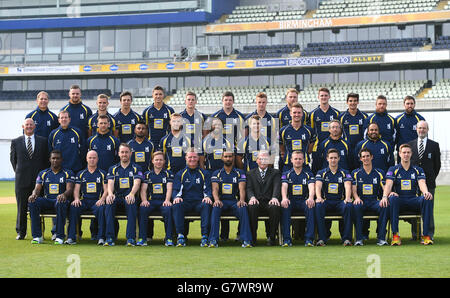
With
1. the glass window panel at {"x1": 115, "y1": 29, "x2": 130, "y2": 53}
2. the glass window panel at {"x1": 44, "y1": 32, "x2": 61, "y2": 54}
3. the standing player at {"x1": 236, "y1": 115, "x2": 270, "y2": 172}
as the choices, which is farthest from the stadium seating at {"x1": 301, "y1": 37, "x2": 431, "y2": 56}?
the standing player at {"x1": 236, "y1": 115, "x2": 270, "y2": 172}

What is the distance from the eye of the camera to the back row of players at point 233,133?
11000 mm

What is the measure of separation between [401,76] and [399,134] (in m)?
30.7

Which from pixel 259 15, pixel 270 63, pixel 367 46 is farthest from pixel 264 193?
pixel 259 15

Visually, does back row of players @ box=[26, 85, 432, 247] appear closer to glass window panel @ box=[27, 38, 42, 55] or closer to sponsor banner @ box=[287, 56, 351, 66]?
sponsor banner @ box=[287, 56, 351, 66]

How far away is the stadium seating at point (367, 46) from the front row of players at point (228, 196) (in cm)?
3116

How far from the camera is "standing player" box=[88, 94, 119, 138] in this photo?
1142cm

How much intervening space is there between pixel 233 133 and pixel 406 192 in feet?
10.00

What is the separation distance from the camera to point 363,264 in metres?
7.96

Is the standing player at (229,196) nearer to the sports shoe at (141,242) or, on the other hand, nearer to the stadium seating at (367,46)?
the sports shoe at (141,242)

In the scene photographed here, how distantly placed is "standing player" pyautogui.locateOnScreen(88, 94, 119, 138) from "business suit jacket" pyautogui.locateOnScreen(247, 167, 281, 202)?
8.82 ft

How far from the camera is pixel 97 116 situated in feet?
38.9

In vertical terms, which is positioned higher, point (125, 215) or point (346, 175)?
point (346, 175)
